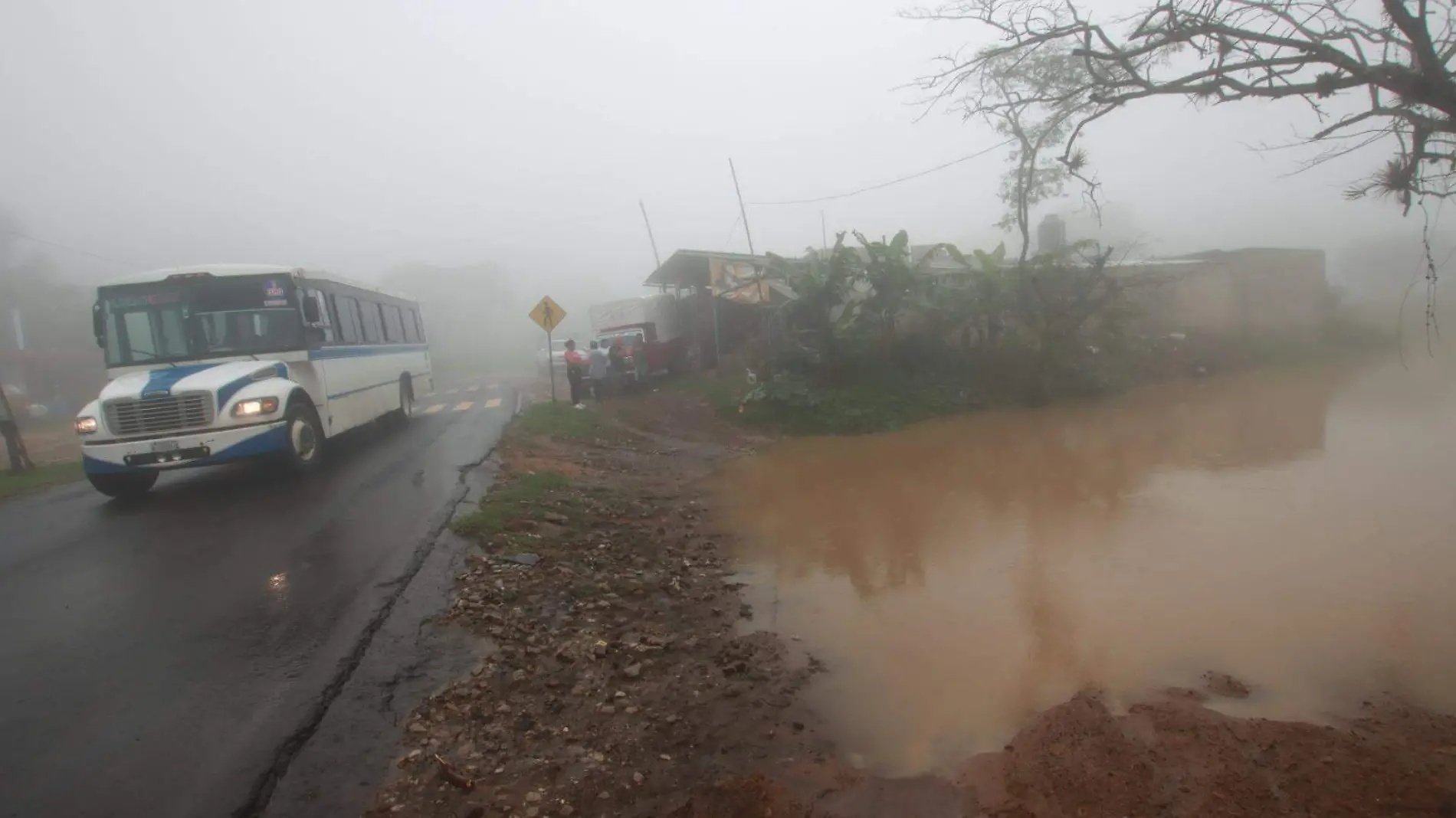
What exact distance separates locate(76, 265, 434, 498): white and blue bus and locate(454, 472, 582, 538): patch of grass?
9.51 feet

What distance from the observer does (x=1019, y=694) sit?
4770 mm

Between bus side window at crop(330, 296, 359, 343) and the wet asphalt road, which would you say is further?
bus side window at crop(330, 296, 359, 343)

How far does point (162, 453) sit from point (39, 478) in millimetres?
5657

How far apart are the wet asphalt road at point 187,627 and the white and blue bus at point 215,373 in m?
0.61

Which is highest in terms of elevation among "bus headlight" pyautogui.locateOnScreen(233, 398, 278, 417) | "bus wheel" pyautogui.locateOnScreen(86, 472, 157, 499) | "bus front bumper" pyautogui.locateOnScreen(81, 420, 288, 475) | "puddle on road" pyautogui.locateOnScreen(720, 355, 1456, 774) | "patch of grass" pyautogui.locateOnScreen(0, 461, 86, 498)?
"bus headlight" pyautogui.locateOnScreen(233, 398, 278, 417)

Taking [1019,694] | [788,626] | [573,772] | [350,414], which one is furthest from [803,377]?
[573,772]

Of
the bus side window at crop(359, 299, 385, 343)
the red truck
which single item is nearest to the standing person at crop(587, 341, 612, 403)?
the red truck

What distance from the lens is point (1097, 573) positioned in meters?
6.97

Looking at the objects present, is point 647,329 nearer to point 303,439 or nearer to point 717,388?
point 717,388

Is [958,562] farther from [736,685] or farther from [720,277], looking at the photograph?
[720,277]

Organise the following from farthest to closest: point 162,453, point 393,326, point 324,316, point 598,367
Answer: point 598,367 → point 393,326 → point 324,316 → point 162,453

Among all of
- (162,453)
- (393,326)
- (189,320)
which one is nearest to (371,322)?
(393,326)

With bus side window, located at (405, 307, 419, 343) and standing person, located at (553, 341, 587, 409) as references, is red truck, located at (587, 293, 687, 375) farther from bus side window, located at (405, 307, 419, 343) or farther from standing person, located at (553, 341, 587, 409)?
bus side window, located at (405, 307, 419, 343)

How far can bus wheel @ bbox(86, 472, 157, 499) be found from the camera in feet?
30.4
